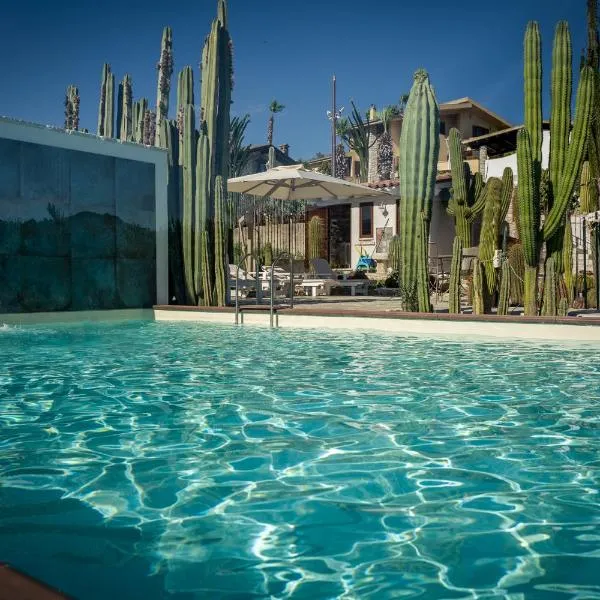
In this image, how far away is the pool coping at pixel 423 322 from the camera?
841 cm

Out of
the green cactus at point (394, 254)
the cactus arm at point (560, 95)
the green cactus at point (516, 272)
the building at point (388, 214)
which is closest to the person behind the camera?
the cactus arm at point (560, 95)

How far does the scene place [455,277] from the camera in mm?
9664

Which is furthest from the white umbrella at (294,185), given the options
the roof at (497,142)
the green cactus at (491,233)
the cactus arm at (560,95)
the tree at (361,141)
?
the tree at (361,141)

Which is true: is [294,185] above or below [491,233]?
above

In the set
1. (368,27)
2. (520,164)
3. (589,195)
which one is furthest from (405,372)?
(368,27)

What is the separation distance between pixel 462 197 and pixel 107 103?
17792 millimetres

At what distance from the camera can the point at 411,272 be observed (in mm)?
10250

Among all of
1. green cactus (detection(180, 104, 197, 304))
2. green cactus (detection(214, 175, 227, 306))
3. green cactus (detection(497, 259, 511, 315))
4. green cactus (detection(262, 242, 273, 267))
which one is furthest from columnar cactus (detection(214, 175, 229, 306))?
green cactus (detection(262, 242, 273, 267))

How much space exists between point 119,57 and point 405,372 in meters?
22.1

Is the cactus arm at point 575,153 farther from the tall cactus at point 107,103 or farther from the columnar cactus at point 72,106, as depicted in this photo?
the columnar cactus at point 72,106

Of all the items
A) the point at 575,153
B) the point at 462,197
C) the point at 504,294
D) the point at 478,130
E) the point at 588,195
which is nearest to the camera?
the point at 575,153

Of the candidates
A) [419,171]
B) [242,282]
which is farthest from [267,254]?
[419,171]

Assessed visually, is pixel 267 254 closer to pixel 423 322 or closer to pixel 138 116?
pixel 138 116

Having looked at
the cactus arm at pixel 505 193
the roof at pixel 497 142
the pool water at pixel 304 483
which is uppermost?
the roof at pixel 497 142
